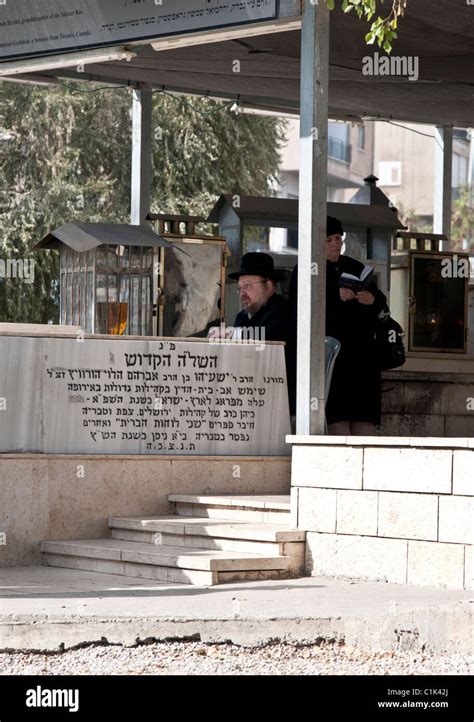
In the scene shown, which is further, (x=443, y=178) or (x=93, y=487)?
(x=443, y=178)

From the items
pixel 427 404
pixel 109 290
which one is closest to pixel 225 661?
pixel 109 290

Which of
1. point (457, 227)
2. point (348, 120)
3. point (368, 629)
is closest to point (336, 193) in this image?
point (457, 227)

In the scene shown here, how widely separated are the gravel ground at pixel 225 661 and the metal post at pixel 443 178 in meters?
10.8

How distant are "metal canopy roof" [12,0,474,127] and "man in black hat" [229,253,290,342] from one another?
1.89 meters

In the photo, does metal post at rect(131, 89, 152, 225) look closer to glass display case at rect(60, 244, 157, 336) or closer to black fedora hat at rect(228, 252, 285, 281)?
glass display case at rect(60, 244, 157, 336)

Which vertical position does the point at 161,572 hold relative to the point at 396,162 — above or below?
below

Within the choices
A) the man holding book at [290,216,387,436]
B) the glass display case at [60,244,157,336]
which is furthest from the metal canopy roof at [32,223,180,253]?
the man holding book at [290,216,387,436]

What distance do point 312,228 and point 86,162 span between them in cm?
2080

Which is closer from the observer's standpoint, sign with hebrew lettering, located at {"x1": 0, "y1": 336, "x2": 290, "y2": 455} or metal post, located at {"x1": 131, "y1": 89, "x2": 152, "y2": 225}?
sign with hebrew lettering, located at {"x1": 0, "y1": 336, "x2": 290, "y2": 455}

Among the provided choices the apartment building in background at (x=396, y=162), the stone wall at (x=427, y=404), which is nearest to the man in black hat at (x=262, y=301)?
the stone wall at (x=427, y=404)

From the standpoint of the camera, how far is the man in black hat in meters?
12.4

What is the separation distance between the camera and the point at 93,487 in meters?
11.6

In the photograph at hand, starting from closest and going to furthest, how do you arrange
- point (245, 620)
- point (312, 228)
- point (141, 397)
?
point (245, 620) → point (312, 228) → point (141, 397)

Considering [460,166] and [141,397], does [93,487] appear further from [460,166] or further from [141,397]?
[460,166]
